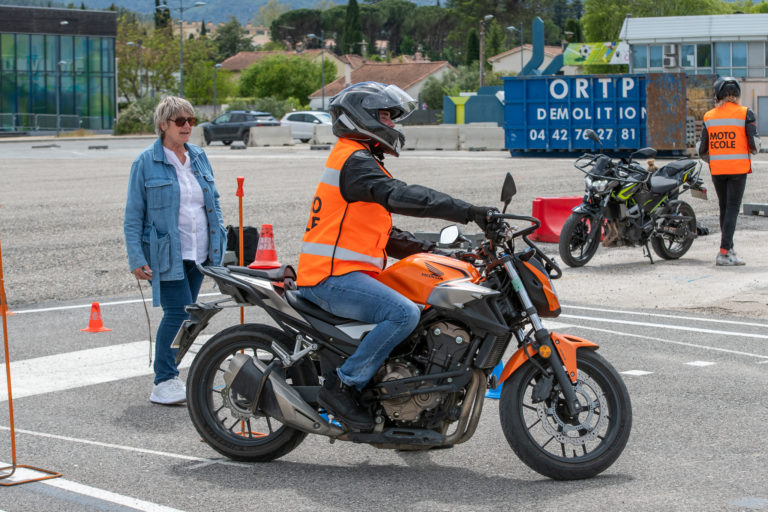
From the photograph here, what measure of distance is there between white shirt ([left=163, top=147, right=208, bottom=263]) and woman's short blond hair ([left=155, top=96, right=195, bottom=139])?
16cm

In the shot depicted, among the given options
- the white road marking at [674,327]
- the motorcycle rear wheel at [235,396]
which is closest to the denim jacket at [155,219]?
the motorcycle rear wheel at [235,396]

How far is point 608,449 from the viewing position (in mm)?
5234

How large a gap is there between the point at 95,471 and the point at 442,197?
7.31 feet

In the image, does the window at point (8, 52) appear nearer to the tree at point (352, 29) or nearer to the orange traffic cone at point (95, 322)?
the orange traffic cone at point (95, 322)

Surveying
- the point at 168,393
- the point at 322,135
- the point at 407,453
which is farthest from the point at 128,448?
the point at 322,135

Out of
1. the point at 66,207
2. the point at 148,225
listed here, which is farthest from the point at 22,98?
the point at 148,225

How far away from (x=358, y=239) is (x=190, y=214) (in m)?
1.77

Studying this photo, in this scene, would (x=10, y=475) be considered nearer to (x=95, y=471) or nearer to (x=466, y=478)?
(x=95, y=471)

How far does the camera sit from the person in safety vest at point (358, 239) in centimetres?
513

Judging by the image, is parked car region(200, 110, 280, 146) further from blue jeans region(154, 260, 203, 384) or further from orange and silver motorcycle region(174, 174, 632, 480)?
orange and silver motorcycle region(174, 174, 632, 480)

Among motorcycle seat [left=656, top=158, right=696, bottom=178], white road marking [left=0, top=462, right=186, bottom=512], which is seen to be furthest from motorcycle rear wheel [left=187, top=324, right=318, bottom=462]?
motorcycle seat [left=656, top=158, right=696, bottom=178]

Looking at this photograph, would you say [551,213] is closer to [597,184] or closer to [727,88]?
[597,184]

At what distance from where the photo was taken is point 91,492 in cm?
515

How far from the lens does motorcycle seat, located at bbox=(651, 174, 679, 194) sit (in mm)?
13008
